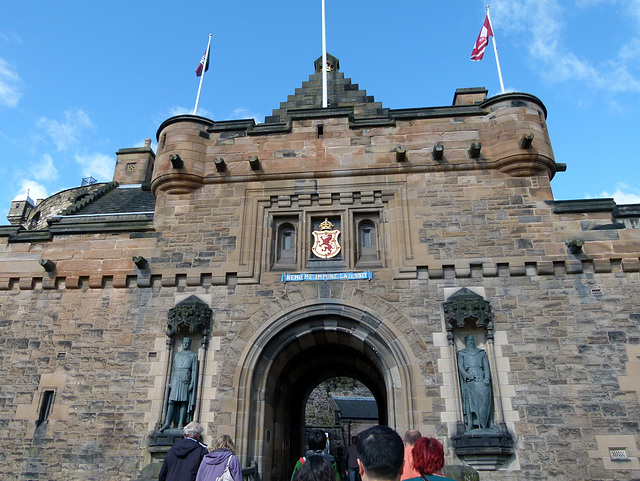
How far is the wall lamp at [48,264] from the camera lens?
35.2 ft

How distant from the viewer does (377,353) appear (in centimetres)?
985

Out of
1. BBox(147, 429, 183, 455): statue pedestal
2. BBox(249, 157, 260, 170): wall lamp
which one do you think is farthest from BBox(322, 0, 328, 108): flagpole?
BBox(147, 429, 183, 455): statue pedestal

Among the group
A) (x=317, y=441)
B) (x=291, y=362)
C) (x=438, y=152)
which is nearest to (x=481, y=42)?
(x=438, y=152)

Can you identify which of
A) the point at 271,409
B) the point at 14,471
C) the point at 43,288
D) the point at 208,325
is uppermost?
the point at 43,288

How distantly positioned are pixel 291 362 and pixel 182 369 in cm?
249

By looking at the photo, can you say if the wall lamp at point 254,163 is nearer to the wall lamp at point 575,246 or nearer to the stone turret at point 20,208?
the wall lamp at point 575,246

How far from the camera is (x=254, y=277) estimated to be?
1034 centimetres

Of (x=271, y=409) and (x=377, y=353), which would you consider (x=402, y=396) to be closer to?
(x=377, y=353)

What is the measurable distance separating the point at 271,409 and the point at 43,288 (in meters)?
5.44

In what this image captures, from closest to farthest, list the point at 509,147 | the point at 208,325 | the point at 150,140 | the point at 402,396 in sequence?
the point at 402,396 → the point at 208,325 → the point at 509,147 → the point at 150,140

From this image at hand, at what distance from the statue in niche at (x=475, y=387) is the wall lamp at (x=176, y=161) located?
7004 millimetres

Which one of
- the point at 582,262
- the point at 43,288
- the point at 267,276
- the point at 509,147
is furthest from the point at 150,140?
the point at 582,262

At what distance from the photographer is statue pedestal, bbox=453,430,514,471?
331 inches

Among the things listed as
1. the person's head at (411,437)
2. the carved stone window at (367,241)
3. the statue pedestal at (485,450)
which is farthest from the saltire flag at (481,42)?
the person's head at (411,437)
